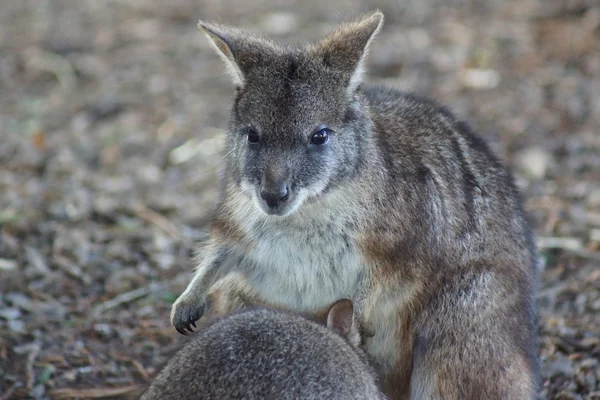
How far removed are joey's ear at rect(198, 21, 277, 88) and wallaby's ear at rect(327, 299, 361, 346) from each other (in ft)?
3.88

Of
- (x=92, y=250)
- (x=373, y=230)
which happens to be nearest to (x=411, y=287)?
(x=373, y=230)

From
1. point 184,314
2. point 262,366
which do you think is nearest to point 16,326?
point 184,314

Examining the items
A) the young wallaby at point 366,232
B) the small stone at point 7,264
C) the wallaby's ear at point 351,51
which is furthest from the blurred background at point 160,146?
the wallaby's ear at point 351,51

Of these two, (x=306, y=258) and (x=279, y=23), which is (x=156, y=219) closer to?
(x=306, y=258)

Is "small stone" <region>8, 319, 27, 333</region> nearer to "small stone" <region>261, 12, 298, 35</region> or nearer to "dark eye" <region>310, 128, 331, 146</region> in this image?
"dark eye" <region>310, 128, 331, 146</region>

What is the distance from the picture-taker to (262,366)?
376cm

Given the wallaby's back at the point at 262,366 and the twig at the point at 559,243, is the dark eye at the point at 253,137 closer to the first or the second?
the wallaby's back at the point at 262,366

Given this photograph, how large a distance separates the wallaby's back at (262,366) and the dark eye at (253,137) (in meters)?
0.86

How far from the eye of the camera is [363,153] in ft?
15.6

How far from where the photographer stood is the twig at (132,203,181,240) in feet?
23.1

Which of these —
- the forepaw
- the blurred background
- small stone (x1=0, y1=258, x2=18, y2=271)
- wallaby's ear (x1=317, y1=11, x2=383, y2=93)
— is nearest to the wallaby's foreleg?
the forepaw

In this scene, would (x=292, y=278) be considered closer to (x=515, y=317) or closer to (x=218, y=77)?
(x=515, y=317)

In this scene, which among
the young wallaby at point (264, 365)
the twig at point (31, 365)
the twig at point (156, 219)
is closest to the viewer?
the young wallaby at point (264, 365)

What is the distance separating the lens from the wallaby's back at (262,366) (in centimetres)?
370
